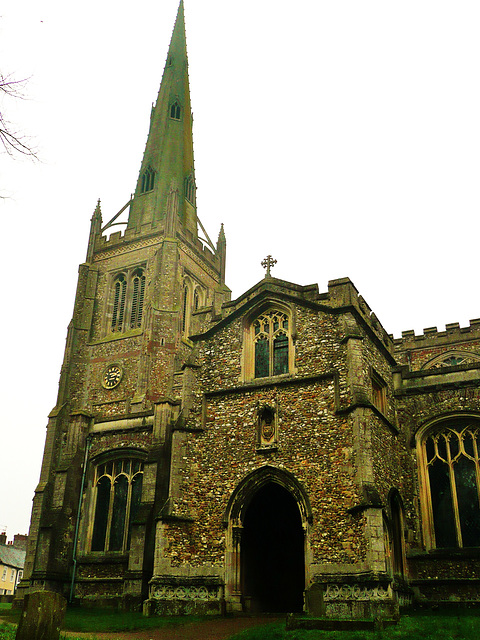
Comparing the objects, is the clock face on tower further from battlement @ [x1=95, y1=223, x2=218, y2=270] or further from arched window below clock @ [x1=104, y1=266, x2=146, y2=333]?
battlement @ [x1=95, y1=223, x2=218, y2=270]


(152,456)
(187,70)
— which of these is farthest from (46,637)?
(187,70)

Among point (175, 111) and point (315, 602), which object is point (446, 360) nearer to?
point (315, 602)

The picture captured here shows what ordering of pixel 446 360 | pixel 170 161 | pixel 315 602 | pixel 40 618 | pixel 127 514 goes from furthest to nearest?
pixel 170 161, pixel 446 360, pixel 127 514, pixel 315 602, pixel 40 618

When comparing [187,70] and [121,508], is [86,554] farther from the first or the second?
[187,70]

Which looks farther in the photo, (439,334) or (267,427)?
(439,334)

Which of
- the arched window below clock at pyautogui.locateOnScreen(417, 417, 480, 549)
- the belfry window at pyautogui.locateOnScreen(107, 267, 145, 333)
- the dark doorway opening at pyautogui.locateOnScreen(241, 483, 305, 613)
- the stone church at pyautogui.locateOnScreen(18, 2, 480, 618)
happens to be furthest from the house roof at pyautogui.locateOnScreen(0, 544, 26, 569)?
the arched window below clock at pyautogui.locateOnScreen(417, 417, 480, 549)

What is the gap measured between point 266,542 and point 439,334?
13.9 metres

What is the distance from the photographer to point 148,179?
4669 cm

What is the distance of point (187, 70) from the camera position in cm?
5359

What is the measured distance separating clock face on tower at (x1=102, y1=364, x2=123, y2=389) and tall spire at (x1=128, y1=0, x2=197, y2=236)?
32.2 feet

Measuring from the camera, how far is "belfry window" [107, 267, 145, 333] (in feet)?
129

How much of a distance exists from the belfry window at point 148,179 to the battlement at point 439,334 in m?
23.5

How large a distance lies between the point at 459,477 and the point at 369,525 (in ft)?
16.0

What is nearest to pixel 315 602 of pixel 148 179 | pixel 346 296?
pixel 346 296
